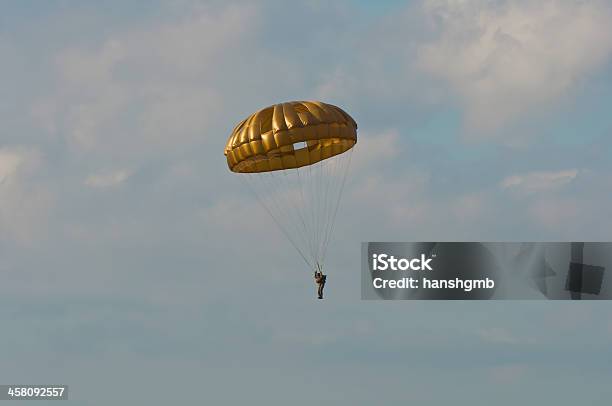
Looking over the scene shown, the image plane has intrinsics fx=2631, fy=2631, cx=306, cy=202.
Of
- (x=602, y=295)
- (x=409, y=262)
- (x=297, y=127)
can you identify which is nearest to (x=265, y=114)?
(x=297, y=127)

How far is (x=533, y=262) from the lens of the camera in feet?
433

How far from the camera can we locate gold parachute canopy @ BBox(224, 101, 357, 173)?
418 ft

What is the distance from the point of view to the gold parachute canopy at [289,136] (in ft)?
418

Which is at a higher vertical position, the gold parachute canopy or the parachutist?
the gold parachute canopy

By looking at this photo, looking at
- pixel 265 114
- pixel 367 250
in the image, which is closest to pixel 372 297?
pixel 367 250

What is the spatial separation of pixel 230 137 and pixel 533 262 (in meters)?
16.5

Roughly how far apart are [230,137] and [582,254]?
1873cm

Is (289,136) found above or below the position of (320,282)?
above

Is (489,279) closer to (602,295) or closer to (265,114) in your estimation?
(602,295)

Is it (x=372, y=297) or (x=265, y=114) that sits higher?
(x=265, y=114)

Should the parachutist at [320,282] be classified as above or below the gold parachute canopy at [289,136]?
below

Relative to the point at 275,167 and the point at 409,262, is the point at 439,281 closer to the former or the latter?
the point at 409,262

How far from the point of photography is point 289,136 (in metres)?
127

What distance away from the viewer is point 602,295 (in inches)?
5187
